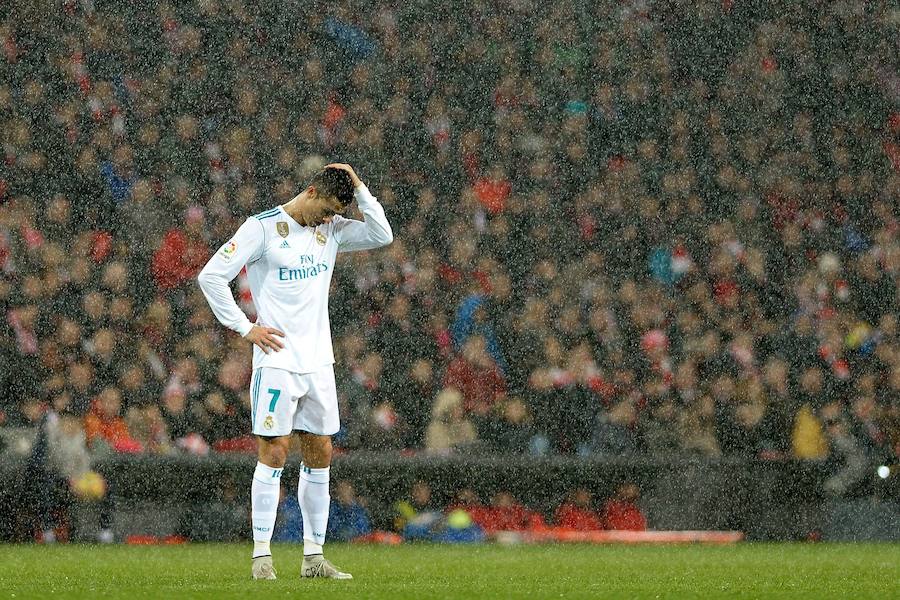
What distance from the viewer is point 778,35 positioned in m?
11.8

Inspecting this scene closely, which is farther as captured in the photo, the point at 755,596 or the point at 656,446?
the point at 656,446

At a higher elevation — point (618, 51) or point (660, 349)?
point (618, 51)

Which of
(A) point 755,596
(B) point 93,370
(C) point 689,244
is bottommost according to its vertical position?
(A) point 755,596

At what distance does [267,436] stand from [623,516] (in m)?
3.68

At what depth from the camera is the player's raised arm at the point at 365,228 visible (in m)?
6.18

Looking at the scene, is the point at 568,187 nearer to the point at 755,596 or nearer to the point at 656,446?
the point at 656,446

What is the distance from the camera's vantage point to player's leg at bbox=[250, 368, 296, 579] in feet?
19.4

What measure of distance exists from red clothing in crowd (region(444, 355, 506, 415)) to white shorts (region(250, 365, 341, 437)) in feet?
12.4

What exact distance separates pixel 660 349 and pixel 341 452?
2.47m

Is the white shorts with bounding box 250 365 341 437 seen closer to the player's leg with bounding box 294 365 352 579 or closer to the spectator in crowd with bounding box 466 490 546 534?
the player's leg with bounding box 294 365 352 579

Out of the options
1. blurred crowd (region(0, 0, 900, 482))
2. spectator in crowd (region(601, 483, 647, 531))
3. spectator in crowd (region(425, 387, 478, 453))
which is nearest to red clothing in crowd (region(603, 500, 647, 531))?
spectator in crowd (region(601, 483, 647, 531))

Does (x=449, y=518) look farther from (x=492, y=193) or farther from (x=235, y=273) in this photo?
(x=235, y=273)

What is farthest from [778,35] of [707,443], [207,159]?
[207,159]

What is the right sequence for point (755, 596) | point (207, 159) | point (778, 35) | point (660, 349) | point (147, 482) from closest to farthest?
point (755, 596)
point (147, 482)
point (660, 349)
point (207, 159)
point (778, 35)
